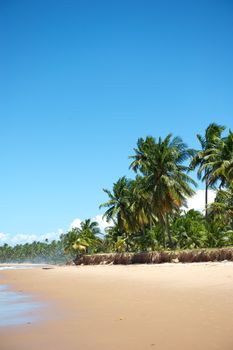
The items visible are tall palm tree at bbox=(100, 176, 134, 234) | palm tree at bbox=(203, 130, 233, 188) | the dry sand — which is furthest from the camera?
tall palm tree at bbox=(100, 176, 134, 234)

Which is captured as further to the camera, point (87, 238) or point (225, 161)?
point (87, 238)

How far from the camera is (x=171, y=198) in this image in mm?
32469

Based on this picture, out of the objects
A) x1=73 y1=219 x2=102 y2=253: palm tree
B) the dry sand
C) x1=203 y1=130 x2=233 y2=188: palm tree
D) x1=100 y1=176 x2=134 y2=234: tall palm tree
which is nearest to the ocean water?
the dry sand

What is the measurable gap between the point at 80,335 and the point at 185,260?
20.3 meters

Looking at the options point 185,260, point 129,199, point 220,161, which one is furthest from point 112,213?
point 185,260

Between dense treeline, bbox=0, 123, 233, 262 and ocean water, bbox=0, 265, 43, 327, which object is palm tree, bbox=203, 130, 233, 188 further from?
ocean water, bbox=0, 265, 43, 327

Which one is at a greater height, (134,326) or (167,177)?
(167,177)

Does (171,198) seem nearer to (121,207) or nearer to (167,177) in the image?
(167,177)

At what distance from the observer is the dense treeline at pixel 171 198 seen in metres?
31.6

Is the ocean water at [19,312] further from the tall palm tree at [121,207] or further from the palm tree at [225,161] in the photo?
the tall palm tree at [121,207]

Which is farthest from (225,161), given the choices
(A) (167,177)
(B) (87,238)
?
(B) (87,238)

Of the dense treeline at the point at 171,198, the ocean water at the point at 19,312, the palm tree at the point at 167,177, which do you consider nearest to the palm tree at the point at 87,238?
the dense treeline at the point at 171,198

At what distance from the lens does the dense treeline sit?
3162 cm

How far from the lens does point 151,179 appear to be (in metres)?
34.0
